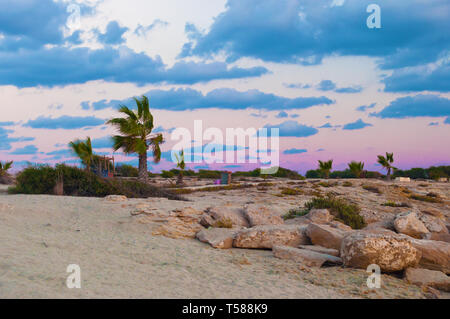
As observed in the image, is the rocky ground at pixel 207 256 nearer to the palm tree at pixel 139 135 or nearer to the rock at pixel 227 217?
the rock at pixel 227 217

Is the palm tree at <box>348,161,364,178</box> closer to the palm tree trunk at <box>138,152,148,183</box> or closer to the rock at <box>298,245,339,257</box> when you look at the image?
the palm tree trunk at <box>138,152,148,183</box>

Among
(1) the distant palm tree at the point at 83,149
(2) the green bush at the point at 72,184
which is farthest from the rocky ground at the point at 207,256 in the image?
(1) the distant palm tree at the point at 83,149

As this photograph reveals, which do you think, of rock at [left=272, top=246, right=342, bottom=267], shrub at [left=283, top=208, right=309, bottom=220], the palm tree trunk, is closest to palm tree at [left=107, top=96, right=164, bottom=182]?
the palm tree trunk

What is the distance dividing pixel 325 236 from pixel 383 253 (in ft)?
5.42

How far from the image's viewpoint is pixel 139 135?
76.1ft

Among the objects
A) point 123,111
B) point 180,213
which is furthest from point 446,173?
point 180,213

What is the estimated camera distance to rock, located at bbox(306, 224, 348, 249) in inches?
278

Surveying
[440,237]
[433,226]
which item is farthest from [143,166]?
[440,237]

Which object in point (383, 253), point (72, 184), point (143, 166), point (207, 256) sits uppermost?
point (143, 166)

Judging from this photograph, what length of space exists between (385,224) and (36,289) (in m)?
8.12

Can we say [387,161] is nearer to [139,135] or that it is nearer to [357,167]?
[357,167]

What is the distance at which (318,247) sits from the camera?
6957 millimetres

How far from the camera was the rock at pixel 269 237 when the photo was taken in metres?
7.20

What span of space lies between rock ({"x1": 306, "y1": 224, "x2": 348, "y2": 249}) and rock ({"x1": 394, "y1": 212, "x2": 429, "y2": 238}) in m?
2.26
